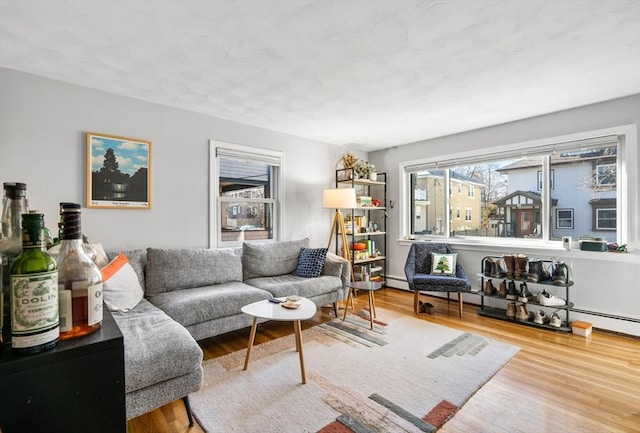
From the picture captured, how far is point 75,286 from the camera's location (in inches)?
23.1

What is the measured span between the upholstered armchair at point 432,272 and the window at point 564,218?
120cm

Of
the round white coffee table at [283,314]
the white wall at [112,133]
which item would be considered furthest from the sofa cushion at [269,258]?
the round white coffee table at [283,314]

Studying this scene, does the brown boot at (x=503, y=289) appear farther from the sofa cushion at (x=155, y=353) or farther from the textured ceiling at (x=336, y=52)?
the sofa cushion at (x=155, y=353)

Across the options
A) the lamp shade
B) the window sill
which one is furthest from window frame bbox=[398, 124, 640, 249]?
the lamp shade

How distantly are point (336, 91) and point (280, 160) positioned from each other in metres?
1.56

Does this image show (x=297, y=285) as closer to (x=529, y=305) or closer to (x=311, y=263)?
(x=311, y=263)

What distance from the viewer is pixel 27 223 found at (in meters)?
0.53

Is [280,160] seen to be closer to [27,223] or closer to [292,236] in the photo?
[292,236]

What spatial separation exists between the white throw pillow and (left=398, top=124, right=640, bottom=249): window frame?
3755 millimetres

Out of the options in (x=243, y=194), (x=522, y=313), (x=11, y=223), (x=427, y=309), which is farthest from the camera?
(x=243, y=194)

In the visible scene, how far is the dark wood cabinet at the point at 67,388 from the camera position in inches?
18.6

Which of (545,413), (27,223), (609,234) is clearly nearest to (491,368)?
(545,413)

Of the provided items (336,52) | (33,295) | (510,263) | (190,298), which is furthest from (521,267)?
(33,295)

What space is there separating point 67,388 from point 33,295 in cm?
16
